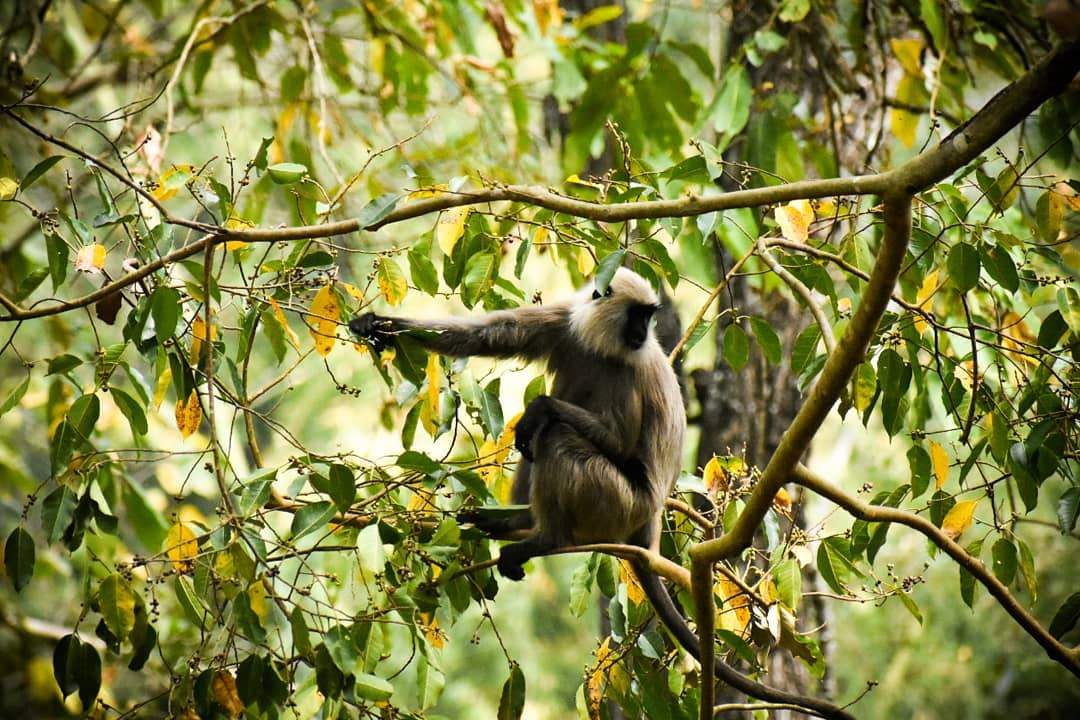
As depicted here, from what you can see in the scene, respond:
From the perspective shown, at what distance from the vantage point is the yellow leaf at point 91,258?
277 centimetres

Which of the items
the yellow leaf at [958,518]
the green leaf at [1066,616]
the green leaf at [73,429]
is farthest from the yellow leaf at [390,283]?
the green leaf at [1066,616]

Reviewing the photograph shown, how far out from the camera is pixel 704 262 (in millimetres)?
4316

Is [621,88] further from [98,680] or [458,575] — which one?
[98,680]

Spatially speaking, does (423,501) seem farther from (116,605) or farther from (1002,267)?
(1002,267)

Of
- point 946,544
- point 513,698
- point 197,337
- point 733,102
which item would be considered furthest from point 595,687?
point 733,102

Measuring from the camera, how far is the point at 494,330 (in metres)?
4.30

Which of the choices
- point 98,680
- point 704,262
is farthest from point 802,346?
point 98,680

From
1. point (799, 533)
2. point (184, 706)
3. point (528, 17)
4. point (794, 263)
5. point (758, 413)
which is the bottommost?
point (184, 706)

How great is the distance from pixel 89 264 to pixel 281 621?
1.28 metres

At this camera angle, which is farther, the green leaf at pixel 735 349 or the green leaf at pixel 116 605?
the green leaf at pixel 735 349

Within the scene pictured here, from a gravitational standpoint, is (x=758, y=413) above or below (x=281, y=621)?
above

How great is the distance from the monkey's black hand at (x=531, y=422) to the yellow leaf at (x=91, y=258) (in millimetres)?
Result: 1651

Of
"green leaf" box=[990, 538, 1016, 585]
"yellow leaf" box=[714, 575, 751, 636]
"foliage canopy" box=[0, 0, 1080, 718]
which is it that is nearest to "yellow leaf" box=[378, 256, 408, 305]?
"foliage canopy" box=[0, 0, 1080, 718]

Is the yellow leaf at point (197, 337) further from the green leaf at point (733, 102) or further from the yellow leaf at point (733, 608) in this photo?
the green leaf at point (733, 102)
